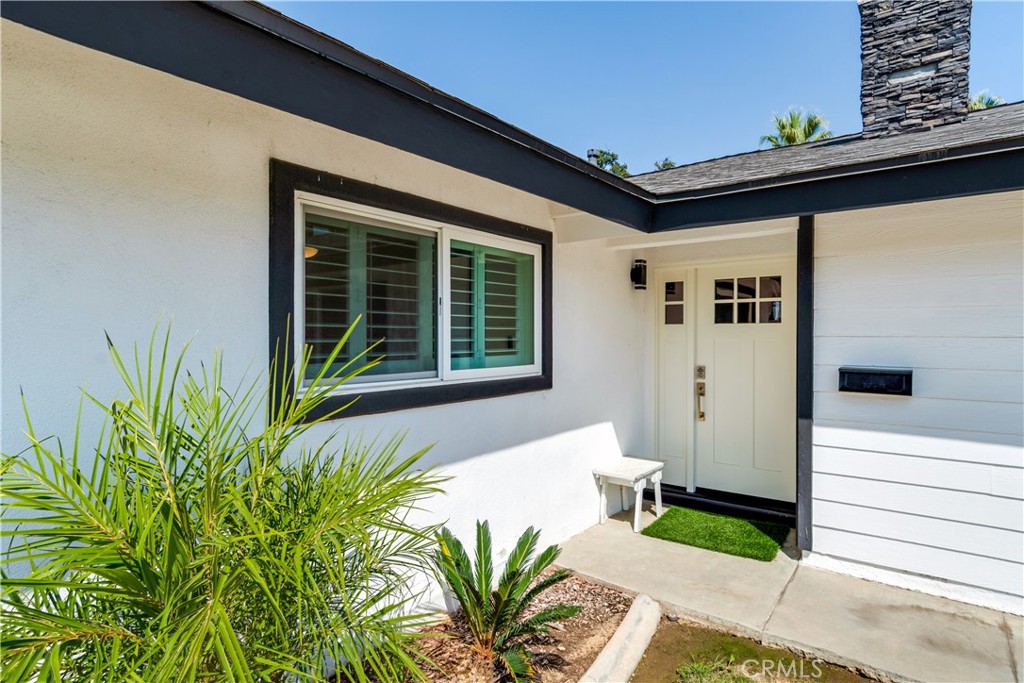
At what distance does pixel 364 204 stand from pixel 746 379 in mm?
4256

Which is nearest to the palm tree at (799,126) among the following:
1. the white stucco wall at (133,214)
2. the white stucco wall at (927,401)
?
the white stucco wall at (927,401)

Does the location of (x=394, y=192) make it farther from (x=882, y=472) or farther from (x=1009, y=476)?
(x=1009, y=476)

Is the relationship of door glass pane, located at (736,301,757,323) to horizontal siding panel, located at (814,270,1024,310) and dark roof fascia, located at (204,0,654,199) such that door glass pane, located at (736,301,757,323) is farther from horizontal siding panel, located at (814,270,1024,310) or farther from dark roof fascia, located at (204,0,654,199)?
dark roof fascia, located at (204,0,654,199)

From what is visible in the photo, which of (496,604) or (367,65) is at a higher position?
(367,65)

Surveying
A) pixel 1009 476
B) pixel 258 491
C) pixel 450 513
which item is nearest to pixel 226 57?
pixel 258 491

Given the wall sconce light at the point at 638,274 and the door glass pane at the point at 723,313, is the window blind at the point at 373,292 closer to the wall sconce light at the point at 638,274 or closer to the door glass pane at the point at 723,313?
the wall sconce light at the point at 638,274

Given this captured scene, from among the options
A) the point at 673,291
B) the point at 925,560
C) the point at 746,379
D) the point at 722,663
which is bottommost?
the point at 722,663

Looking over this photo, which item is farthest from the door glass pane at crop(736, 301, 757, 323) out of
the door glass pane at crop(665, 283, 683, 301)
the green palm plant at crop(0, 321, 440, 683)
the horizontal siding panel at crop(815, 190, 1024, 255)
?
the green palm plant at crop(0, 321, 440, 683)

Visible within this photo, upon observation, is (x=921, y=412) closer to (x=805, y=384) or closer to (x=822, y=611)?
(x=805, y=384)

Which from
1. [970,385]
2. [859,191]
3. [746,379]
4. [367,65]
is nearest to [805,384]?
[970,385]

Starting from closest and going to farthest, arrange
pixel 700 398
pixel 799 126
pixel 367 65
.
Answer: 1. pixel 367 65
2. pixel 700 398
3. pixel 799 126

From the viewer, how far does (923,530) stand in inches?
141

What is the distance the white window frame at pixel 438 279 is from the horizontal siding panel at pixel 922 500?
2422 millimetres

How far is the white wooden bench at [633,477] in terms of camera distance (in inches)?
179
